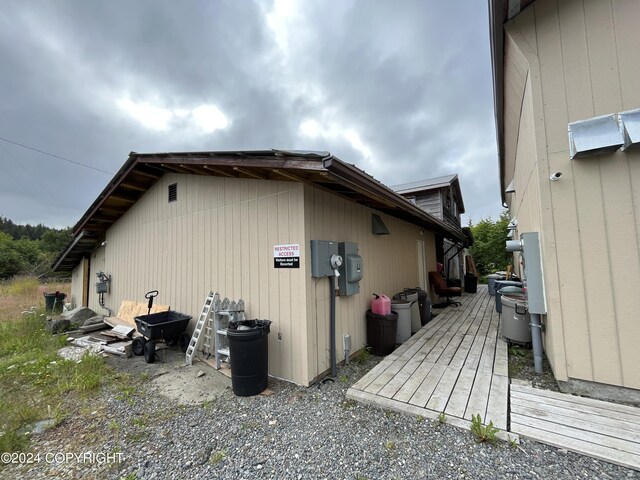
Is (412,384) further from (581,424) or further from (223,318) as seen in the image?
(223,318)

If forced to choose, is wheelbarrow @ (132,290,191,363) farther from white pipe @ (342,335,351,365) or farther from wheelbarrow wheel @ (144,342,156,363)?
white pipe @ (342,335,351,365)

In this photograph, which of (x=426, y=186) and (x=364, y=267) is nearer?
(x=364, y=267)

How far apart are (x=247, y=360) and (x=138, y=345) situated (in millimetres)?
2916

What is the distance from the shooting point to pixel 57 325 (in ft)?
Result: 20.4

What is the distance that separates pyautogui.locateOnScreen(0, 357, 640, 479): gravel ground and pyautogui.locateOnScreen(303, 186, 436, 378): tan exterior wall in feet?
2.59

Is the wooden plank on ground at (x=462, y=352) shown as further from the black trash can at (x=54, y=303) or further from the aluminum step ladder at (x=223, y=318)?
the black trash can at (x=54, y=303)

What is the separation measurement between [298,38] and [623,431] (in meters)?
9.71

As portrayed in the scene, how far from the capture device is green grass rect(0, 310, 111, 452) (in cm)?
262

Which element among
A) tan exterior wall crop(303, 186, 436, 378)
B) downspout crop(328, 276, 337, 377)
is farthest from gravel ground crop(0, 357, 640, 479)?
tan exterior wall crop(303, 186, 436, 378)

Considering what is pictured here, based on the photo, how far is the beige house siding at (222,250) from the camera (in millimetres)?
3418

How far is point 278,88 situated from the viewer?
9523 millimetres

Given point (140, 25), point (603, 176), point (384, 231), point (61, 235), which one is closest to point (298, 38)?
point (140, 25)

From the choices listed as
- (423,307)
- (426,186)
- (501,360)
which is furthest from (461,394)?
(426,186)

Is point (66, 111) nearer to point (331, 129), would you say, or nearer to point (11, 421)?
point (331, 129)
